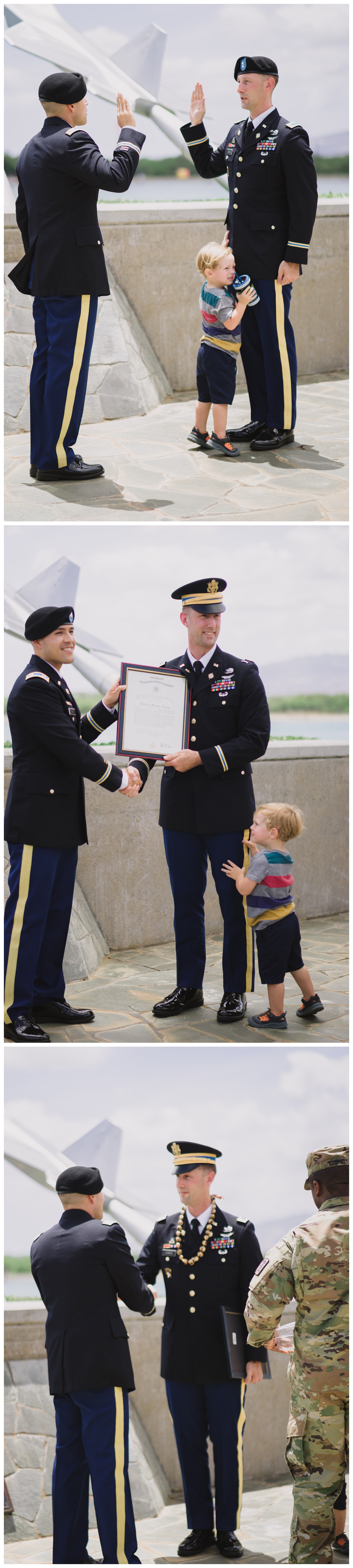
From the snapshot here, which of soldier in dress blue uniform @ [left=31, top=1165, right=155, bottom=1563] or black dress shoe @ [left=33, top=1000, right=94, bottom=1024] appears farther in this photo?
black dress shoe @ [left=33, top=1000, right=94, bottom=1024]

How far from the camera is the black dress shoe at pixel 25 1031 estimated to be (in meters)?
4.20

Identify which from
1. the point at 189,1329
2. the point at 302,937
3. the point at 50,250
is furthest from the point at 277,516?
the point at 189,1329

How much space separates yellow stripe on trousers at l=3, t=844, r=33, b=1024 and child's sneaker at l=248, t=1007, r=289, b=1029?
968 millimetres

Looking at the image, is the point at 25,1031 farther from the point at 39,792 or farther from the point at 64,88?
the point at 64,88

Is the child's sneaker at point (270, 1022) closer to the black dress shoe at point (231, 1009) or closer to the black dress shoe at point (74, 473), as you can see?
Result: the black dress shoe at point (231, 1009)

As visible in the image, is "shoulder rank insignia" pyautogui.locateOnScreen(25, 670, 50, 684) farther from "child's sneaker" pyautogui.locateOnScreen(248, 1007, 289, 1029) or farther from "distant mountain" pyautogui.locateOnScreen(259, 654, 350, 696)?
"distant mountain" pyautogui.locateOnScreen(259, 654, 350, 696)

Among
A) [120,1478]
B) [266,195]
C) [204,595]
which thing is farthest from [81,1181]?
[266,195]

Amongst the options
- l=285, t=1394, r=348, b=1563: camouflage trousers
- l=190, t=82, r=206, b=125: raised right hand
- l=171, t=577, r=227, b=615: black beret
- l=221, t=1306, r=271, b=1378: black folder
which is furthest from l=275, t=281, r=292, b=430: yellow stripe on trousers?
l=285, t=1394, r=348, b=1563: camouflage trousers

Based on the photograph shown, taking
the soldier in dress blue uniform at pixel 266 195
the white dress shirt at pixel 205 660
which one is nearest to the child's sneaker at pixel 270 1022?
the white dress shirt at pixel 205 660

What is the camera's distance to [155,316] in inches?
295

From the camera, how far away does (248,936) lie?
14.8 feet

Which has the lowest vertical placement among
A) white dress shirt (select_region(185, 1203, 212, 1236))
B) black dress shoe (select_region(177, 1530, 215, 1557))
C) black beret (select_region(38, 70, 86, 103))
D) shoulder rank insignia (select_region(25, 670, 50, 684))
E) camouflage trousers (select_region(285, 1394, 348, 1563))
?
black dress shoe (select_region(177, 1530, 215, 1557))

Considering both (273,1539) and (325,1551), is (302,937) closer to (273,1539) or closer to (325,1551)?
(273,1539)

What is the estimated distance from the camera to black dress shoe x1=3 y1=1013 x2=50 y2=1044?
4.20 metres
